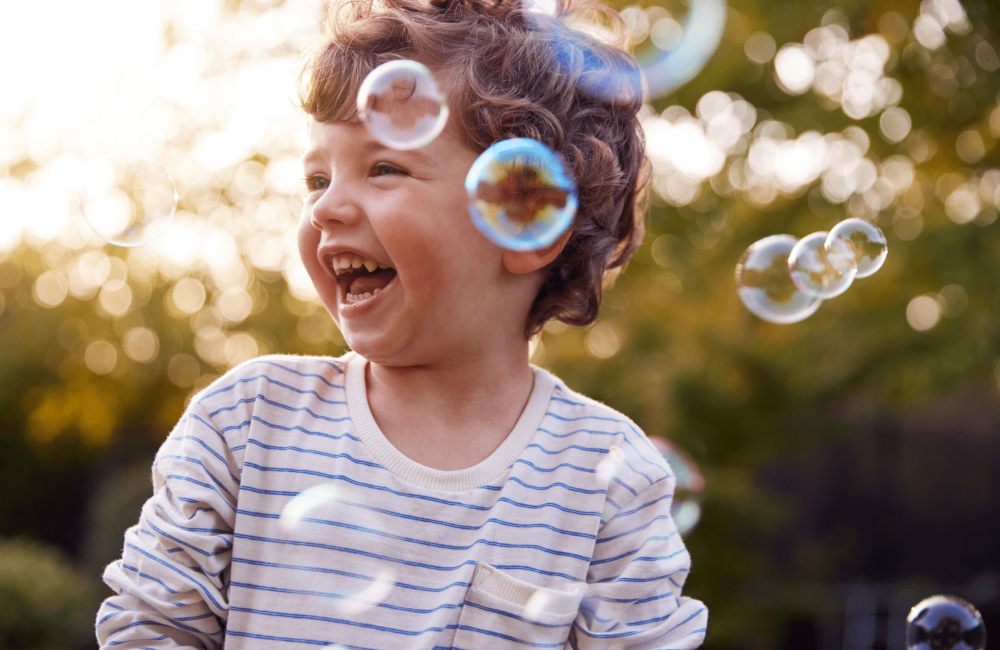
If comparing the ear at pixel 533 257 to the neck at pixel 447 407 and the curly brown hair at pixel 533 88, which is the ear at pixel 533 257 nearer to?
the curly brown hair at pixel 533 88

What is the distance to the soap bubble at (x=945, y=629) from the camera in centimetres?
248

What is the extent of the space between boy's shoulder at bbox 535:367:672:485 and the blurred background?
147 inches

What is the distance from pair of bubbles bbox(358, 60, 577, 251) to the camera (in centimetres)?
153

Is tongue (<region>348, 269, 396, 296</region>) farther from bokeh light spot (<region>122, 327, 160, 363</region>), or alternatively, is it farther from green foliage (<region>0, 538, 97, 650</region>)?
bokeh light spot (<region>122, 327, 160, 363</region>)

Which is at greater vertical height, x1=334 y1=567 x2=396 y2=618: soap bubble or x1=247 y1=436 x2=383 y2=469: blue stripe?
x1=247 y1=436 x2=383 y2=469: blue stripe

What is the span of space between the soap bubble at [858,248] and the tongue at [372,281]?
5.18 feet

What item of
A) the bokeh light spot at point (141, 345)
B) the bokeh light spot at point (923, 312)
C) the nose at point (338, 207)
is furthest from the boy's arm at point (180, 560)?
the bokeh light spot at point (141, 345)

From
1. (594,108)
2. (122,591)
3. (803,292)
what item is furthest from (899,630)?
(122,591)

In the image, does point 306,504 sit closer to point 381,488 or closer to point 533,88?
point 381,488

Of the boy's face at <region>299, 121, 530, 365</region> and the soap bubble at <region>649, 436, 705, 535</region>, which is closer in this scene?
the boy's face at <region>299, 121, 530, 365</region>

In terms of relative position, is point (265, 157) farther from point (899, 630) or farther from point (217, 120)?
point (899, 630)

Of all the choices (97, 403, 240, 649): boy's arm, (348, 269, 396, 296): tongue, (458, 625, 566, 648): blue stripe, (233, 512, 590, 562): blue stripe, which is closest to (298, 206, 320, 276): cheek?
(348, 269, 396, 296): tongue

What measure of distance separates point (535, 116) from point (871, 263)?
1.33m

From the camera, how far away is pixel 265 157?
340 inches
